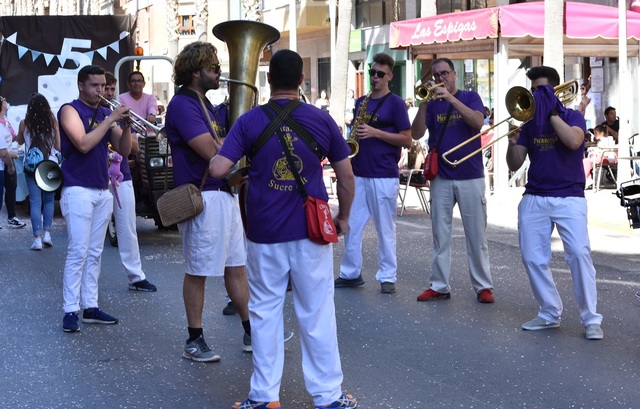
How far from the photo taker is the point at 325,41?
43.2m

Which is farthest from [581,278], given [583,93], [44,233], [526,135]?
[583,93]

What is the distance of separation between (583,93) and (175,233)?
1052 centimetres

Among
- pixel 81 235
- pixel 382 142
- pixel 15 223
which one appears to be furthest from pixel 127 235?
pixel 15 223

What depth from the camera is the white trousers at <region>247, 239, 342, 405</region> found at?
5.96 meters

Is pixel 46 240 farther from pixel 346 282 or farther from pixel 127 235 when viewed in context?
pixel 346 282

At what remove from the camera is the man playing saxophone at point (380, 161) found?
9.99m

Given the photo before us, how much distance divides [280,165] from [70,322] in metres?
3.16

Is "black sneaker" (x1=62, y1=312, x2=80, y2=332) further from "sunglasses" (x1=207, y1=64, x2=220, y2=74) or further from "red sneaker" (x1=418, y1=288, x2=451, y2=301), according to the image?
"red sneaker" (x1=418, y1=288, x2=451, y2=301)

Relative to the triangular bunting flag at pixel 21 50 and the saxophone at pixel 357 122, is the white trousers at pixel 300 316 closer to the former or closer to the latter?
the saxophone at pixel 357 122

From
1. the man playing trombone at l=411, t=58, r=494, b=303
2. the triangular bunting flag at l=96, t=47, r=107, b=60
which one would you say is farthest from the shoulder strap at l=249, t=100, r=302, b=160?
the triangular bunting flag at l=96, t=47, r=107, b=60

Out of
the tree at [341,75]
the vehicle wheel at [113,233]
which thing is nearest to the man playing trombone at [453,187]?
the vehicle wheel at [113,233]

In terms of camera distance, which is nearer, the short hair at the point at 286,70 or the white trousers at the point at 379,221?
the short hair at the point at 286,70

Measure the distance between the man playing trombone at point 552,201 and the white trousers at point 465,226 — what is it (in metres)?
1.17

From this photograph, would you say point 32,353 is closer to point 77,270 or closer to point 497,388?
point 77,270
